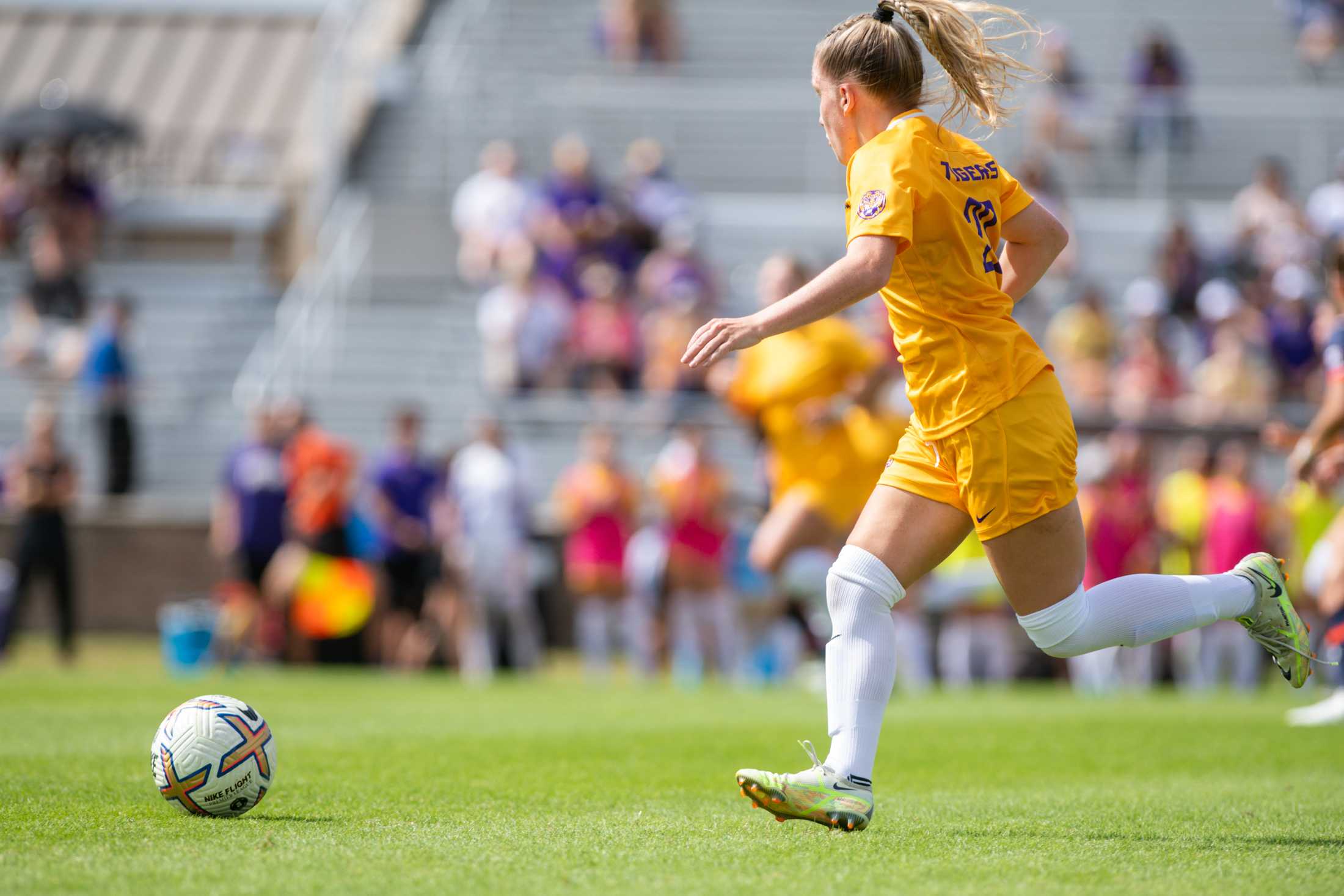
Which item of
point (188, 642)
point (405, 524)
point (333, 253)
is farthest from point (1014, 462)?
point (333, 253)

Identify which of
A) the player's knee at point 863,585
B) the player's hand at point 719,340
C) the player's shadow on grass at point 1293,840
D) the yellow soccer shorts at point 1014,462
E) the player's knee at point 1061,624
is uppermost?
the player's hand at point 719,340

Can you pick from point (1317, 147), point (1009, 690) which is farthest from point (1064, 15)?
point (1009, 690)

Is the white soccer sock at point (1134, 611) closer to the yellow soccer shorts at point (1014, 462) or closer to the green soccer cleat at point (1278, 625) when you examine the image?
the green soccer cleat at point (1278, 625)

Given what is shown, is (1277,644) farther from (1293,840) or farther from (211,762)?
(211,762)

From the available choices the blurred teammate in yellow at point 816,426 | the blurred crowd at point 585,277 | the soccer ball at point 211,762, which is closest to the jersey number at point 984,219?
the soccer ball at point 211,762

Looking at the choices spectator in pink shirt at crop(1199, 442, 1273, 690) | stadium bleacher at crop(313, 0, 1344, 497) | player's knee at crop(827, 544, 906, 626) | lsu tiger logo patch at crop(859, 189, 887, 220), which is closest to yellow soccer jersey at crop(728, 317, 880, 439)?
spectator in pink shirt at crop(1199, 442, 1273, 690)

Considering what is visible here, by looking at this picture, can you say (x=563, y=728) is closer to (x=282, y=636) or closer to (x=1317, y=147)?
(x=282, y=636)

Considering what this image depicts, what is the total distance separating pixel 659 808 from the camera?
5699 millimetres

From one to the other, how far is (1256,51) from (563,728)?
720 inches

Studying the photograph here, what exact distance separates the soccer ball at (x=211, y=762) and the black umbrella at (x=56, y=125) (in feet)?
65.6

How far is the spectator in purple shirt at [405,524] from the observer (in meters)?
16.1

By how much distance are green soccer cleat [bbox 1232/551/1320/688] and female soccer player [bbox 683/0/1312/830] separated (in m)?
0.22

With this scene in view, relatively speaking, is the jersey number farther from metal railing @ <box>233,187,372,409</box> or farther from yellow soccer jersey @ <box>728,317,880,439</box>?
metal railing @ <box>233,187,372,409</box>

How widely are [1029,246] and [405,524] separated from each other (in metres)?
11.5
